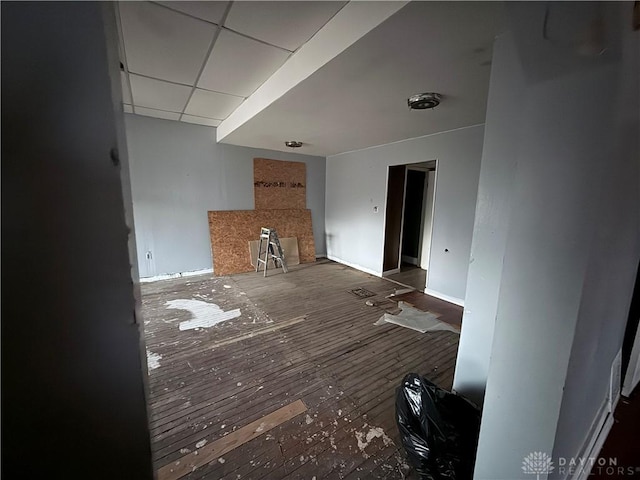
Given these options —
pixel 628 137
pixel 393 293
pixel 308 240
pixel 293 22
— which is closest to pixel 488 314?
pixel 628 137

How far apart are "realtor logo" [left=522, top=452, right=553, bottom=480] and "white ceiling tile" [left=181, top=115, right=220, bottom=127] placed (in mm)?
4399

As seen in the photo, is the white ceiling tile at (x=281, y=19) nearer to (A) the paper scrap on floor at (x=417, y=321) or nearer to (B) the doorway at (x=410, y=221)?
(A) the paper scrap on floor at (x=417, y=321)

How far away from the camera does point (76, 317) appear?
372mm

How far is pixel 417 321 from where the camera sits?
2.92 metres

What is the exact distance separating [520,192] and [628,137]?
18.5 inches

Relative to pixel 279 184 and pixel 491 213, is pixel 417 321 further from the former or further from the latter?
pixel 279 184

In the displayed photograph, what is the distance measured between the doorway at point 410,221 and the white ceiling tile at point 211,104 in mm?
2494

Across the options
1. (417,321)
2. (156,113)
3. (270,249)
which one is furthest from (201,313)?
(156,113)

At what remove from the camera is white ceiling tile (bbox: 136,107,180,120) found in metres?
3.42

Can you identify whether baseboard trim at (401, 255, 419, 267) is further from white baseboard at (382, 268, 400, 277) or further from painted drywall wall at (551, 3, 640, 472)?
painted drywall wall at (551, 3, 640, 472)

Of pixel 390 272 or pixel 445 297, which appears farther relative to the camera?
pixel 390 272

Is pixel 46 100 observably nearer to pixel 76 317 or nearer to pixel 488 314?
pixel 76 317

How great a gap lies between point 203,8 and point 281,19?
0.46 metres

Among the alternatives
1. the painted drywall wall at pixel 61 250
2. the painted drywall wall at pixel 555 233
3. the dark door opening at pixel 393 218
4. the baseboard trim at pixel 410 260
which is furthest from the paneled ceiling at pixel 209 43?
the baseboard trim at pixel 410 260
